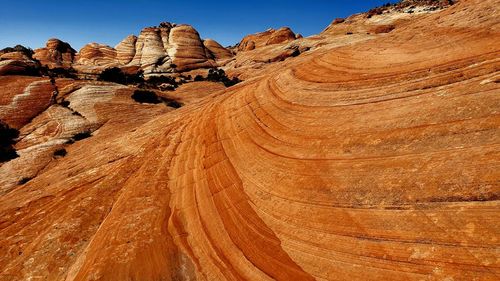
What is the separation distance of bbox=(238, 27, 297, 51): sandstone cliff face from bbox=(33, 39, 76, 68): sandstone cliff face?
151ft

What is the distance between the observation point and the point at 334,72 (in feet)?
43.2

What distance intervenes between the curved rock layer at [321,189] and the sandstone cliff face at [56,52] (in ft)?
275

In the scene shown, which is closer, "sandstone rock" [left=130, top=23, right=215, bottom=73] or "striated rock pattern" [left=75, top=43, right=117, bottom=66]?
"sandstone rock" [left=130, top=23, right=215, bottom=73]

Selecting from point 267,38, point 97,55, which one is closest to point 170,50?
point 97,55

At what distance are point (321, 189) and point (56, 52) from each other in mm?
100473

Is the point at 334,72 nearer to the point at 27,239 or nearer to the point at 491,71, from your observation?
the point at 491,71

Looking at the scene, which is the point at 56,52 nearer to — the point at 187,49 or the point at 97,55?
the point at 97,55

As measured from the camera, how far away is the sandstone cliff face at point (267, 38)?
260ft

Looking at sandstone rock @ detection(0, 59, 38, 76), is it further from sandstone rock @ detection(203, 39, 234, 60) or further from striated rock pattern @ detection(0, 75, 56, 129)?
sandstone rock @ detection(203, 39, 234, 60)

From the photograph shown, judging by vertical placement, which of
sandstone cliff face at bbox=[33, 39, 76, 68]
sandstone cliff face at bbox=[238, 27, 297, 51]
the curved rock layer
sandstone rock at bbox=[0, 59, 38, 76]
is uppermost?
sandstone cliff face at bbox=[33, 39, 76, 68]

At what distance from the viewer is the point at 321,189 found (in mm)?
8375

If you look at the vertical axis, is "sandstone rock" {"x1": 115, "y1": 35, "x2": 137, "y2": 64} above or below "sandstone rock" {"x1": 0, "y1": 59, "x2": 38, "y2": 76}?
above

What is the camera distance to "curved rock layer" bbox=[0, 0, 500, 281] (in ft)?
20.7

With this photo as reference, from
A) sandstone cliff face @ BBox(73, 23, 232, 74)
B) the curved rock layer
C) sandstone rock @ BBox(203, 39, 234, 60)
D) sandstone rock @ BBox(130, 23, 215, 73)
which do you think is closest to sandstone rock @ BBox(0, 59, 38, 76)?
sandstone cliff face @ BBox(73, 23, 232, 74)
